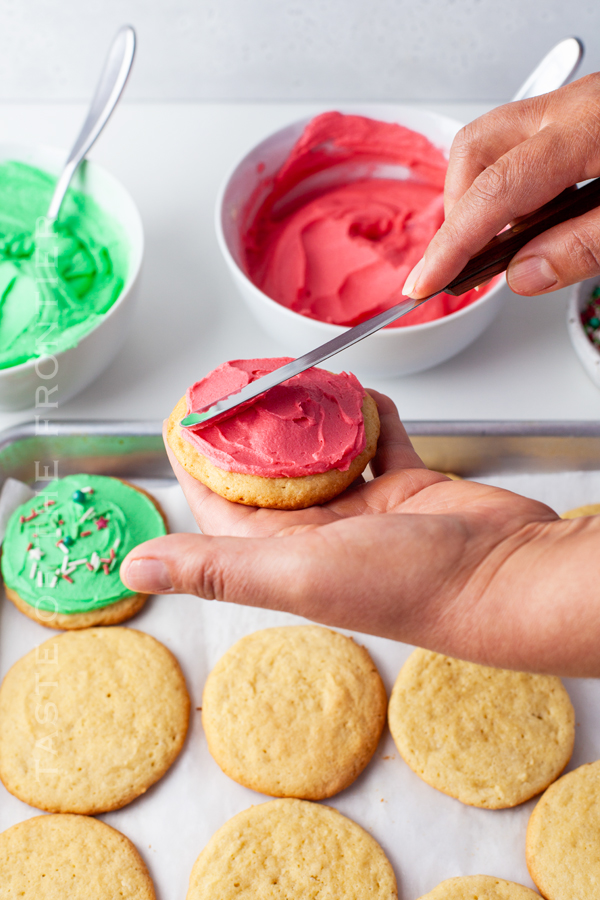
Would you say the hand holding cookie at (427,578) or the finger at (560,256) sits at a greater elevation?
the finger at (560,256)

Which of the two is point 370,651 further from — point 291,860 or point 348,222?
point 348,222

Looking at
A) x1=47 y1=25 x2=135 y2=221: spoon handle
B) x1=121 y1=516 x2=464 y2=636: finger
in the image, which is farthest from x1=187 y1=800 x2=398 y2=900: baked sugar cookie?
x1=47 y1=25 x2=135 y2=221: spoon handle

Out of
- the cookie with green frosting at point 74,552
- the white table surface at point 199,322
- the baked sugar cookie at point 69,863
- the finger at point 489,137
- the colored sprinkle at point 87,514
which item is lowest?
the baked sugar cookie at point 69,863

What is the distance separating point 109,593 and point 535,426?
1.28 metres

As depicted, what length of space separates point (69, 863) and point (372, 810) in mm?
718

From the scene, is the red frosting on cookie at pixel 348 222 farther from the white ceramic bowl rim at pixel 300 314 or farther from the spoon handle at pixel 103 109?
the spoon handle at pixel 103 109

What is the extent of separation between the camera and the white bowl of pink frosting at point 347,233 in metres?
1.88

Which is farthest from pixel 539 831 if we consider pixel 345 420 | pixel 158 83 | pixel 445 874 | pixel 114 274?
pixel 158 83

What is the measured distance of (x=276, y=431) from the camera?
132cm

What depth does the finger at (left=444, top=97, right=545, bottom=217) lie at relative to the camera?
4.91 ft

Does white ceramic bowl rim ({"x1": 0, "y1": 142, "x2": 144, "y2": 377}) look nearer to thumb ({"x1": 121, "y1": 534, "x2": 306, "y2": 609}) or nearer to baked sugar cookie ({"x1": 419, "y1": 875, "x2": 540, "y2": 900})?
thumb ({"x1": 121, "y1": 534, "x2": 306, "y2": 609})

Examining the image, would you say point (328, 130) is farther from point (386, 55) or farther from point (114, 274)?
point (114, 274)

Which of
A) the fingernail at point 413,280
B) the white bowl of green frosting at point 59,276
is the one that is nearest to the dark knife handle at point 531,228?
the fingernail at point 413,280

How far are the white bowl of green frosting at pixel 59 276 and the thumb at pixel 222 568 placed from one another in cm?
86
